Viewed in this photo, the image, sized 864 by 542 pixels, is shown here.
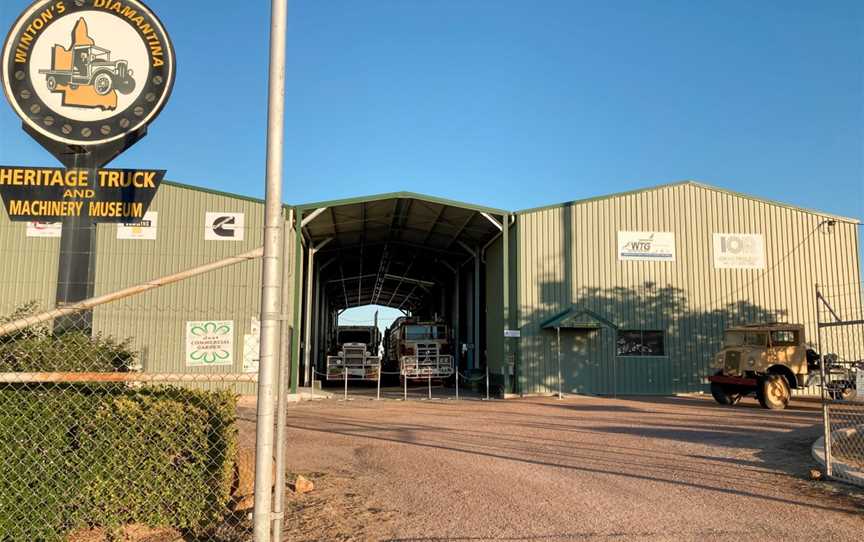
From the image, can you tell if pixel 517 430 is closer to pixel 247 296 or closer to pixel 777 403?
pixel 777 403

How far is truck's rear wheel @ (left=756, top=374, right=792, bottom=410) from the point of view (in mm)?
20016

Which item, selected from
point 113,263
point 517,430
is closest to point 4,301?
point 113,263

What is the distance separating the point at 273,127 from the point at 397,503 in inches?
187

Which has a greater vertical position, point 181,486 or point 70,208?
point 70,208

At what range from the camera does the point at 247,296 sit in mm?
23422

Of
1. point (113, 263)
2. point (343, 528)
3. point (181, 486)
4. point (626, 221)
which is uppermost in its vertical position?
point (626, 221)

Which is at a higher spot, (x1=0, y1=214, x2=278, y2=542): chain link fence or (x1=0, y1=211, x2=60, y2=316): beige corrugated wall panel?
(x1=0, y1=211, x2=60, y2=316): beige corrugated wall panel

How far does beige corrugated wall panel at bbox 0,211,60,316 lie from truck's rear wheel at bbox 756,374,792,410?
2352 cm

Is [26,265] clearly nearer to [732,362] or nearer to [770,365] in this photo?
[732,362]

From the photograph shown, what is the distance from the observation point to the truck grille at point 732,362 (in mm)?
21281

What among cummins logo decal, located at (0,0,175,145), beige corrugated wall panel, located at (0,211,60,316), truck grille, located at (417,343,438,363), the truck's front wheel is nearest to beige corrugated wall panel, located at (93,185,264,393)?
beige corrugated wall panel, located at (0,211,60,316)

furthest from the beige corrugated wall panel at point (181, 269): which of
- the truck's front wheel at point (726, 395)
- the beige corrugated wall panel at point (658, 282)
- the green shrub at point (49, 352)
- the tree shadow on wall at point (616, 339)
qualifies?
the green shrub at point (49, 352)

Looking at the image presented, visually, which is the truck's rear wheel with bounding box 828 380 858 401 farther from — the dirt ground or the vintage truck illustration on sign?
the vintage truck illustration on sign

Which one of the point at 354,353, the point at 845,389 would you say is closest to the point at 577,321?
the point at 845,389
